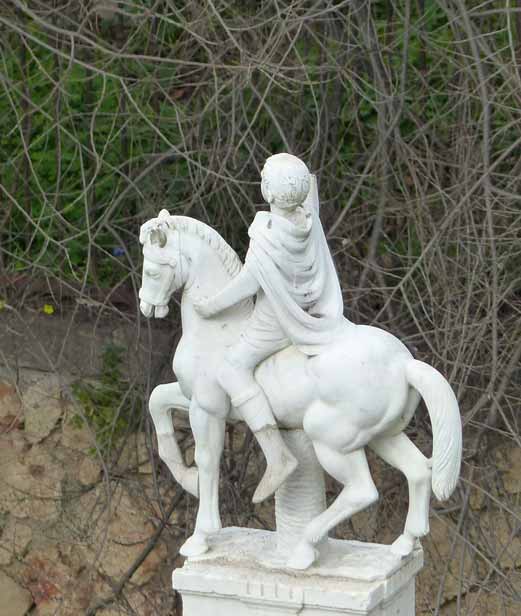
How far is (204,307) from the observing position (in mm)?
3031

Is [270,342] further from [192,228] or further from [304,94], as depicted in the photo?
[304,94]

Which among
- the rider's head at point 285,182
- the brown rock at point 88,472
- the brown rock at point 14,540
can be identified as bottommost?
the brown rock at point 14,540

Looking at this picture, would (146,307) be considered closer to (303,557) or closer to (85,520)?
(303,557)

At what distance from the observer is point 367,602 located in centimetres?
294

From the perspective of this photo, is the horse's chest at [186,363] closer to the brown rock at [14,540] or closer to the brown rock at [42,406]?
the brown rock at [42,406]

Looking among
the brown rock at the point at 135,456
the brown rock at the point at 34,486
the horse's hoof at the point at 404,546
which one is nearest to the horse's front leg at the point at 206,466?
the horse's hoof at the point at 404,546

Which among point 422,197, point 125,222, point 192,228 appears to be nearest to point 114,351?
point 125,222

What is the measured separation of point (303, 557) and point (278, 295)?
540 millimetres

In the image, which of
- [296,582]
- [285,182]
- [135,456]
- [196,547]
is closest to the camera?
[285,182]

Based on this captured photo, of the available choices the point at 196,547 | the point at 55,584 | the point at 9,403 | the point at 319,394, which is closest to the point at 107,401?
the point at 9,403

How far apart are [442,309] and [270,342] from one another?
4.24ft

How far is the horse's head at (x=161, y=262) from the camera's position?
→ 9.95 feet

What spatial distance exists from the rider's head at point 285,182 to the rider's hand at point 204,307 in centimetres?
25

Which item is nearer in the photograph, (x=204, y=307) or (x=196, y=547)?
(x=204, y=307)
